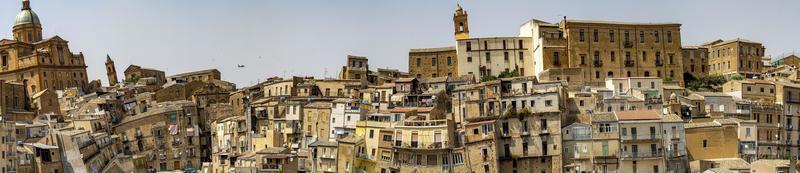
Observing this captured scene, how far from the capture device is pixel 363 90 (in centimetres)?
7638

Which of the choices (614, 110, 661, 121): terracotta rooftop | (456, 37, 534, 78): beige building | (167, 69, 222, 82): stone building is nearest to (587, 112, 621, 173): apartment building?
(614, 110, 661, 121): terracotta rooftop

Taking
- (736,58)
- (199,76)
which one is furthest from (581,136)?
(199,76)

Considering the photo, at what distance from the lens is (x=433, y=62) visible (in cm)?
8094

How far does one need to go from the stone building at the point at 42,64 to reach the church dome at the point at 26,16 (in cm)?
338

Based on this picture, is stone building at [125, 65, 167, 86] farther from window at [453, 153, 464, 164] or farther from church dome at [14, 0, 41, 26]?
window at [453, 153, 464, 164]

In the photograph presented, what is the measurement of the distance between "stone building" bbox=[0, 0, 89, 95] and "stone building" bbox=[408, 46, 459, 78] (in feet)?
117

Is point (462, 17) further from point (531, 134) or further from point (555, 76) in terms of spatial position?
point (531, 134)

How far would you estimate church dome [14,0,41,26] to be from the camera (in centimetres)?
10681

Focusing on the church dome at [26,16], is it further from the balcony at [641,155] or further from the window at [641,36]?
the balcony at [641,155]

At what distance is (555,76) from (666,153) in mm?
13325

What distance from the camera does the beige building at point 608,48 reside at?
78.0 m

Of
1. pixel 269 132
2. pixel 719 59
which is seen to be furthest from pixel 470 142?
pixel 719 59

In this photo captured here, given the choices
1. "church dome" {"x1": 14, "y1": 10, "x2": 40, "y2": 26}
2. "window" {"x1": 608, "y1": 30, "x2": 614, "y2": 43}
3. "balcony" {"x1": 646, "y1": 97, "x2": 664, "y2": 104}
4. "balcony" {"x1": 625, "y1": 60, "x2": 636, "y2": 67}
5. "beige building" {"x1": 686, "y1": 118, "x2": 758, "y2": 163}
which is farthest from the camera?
"church dome" {"x1": 14, "y1": 10, "x2": 40, "y2": 26}

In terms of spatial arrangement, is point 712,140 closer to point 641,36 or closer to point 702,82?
point 641,36
